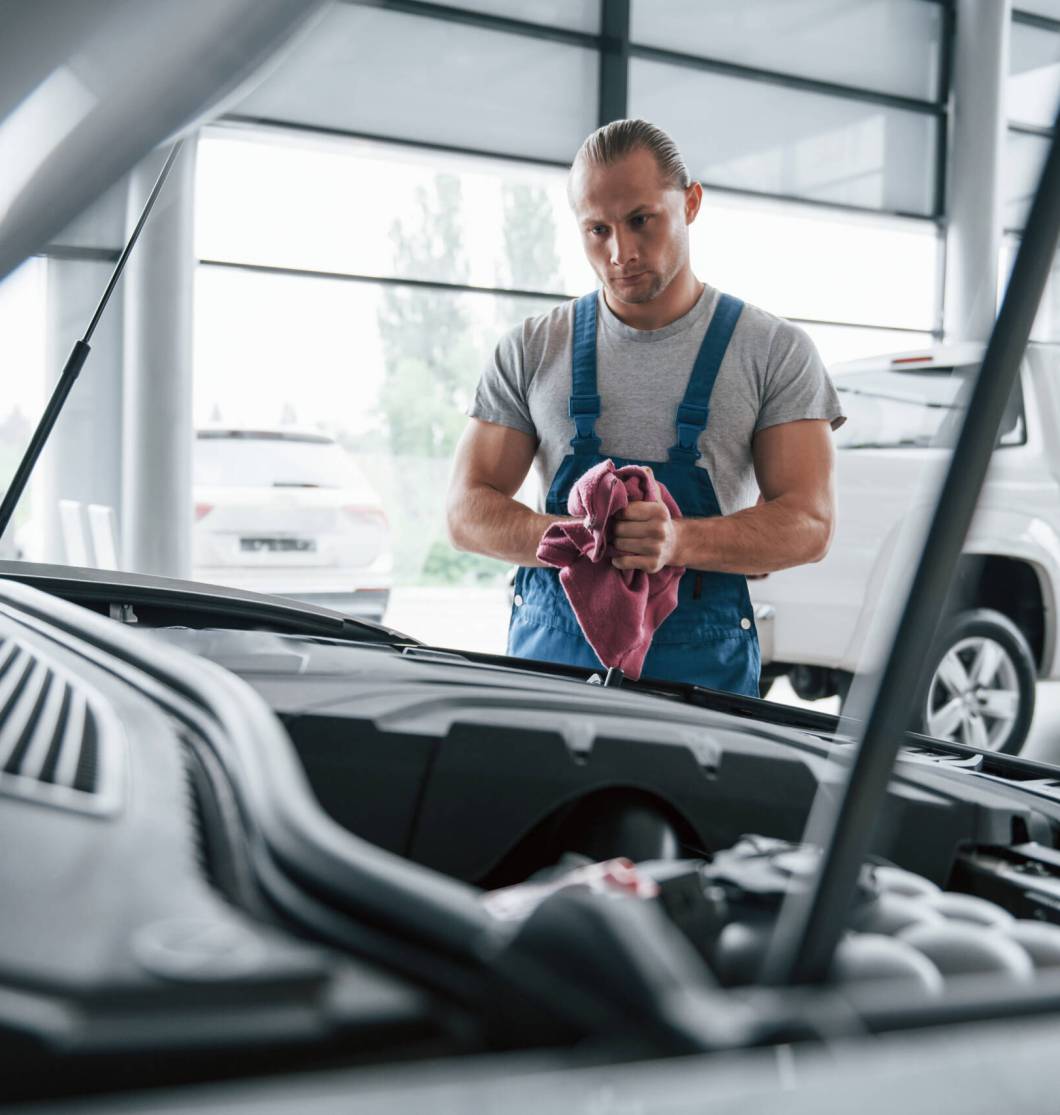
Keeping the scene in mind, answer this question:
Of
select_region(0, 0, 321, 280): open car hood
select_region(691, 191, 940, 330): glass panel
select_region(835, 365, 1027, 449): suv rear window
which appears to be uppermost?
select_region(691, 191, 940, 330): glass panel

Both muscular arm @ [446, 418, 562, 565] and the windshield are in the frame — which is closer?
muscular arm @ [446, 418, 562, 565]

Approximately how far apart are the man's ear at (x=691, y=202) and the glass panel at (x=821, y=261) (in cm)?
448

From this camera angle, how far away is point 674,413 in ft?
4.67

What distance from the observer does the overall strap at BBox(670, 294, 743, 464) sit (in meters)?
1.39

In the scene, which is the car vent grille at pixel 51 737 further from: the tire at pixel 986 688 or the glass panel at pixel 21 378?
the tire at pixel 986 688

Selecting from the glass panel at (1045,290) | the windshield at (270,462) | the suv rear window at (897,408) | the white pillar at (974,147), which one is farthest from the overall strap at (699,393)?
the white pillar at (974,147)

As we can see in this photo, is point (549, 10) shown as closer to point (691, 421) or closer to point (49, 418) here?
point (691, 421)

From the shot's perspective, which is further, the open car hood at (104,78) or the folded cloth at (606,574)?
the folded cloth at (606,574)

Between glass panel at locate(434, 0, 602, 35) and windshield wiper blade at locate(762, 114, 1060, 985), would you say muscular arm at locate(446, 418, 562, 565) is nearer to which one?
windshield wiper blade at locate(762, 114, 1060, 985)

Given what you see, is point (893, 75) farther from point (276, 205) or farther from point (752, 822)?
point (752, 822)

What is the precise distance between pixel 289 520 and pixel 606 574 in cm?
364

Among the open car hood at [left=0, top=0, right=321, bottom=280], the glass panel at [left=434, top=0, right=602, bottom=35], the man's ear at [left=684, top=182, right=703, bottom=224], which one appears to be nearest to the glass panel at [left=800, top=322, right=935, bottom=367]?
the glass panel at [left=434, top=0, right=602, bottom=35]

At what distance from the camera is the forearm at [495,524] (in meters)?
1.41

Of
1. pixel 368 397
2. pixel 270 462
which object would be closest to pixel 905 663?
pixel 270 462
